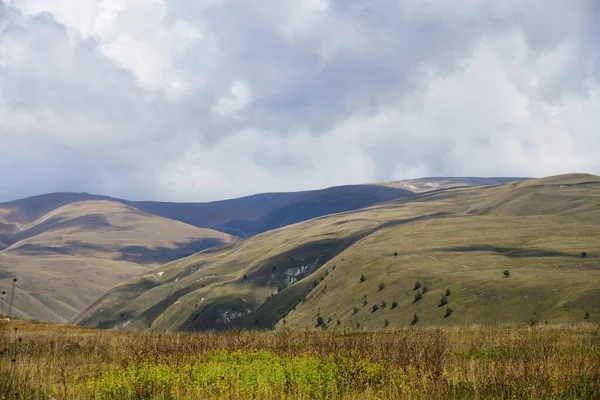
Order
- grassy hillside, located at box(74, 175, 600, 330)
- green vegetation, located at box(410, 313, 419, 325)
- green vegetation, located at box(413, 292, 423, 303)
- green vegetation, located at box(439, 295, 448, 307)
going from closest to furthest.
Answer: grassy hillside, located at box(74, 175, 600, 330) < green vegetation, located at box(410, 313, 419, 325) < green vegetation, located at box(439, 295, 448, 307) < green vegetation, located at box(413, 292, 423, 303)

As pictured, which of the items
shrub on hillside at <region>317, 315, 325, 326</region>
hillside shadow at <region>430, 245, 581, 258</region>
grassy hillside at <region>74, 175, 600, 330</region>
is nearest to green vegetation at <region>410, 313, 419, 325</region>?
grassy hillside at <region>74, 175, 600, 330</region>

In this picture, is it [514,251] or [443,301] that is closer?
→ [443,301]

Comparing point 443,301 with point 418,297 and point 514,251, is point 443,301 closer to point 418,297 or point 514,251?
point 418,297

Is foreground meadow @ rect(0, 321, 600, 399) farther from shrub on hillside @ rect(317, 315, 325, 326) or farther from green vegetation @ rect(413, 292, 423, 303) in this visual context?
shrub on hillside @ rect(317, 315, 325, 326)

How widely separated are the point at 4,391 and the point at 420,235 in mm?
138723

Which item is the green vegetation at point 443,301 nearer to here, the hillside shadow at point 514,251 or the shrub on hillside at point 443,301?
the shrub on hillside at point 443,301

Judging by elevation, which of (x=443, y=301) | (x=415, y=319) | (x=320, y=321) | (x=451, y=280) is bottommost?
(x=320, y=321)

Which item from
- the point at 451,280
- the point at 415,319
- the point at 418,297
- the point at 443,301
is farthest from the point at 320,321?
the point at 443,301

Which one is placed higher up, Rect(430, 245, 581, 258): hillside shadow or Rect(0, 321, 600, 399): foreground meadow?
Rect(0, 321, 600, 399): foreground meadow

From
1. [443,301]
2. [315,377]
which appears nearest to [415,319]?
[443,301]

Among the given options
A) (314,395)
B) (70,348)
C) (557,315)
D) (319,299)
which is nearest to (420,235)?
(319,299)

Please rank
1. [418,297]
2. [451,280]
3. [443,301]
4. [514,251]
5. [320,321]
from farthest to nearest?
1. [514,251]
2. [320,321]
3. [451,280]
4. [418,297]
5. [443,301]

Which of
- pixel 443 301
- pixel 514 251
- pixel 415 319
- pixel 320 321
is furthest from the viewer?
pixel 514 251

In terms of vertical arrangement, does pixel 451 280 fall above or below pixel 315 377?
below
